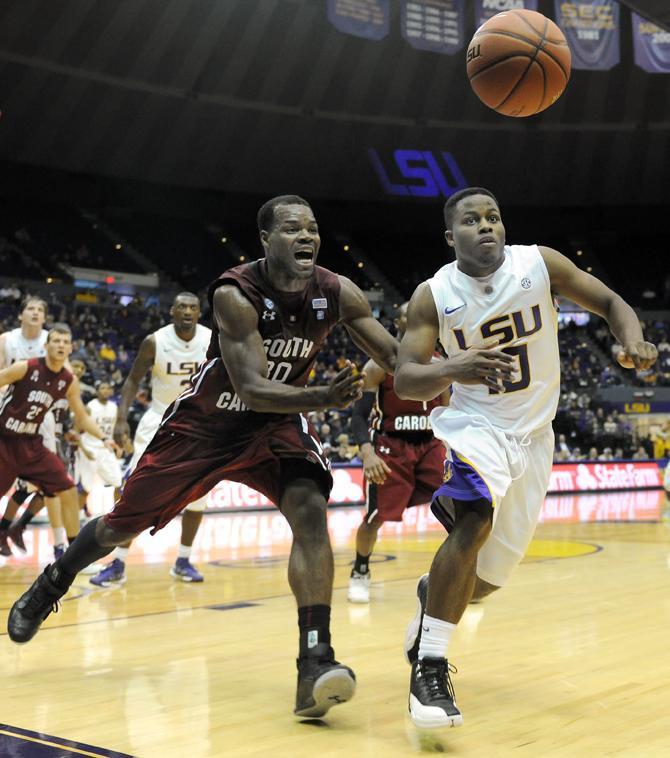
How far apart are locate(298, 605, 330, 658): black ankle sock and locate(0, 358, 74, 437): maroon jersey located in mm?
4455

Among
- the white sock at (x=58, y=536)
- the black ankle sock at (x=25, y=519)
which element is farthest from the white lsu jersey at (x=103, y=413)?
the white sock at (x=58, y=536)

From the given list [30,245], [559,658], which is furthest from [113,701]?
[30,245]

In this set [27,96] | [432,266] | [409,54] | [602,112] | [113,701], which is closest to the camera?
[113,701]

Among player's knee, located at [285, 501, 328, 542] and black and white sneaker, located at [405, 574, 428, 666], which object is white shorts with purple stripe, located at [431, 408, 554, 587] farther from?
player's knee, located at [285, 501, 328, 542]

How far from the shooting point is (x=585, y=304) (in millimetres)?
3824

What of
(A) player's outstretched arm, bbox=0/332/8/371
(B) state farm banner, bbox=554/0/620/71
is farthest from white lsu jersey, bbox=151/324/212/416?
(B) state farm banner, bbox=554/0/620/71

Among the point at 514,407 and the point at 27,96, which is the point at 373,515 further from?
the point at 27,96

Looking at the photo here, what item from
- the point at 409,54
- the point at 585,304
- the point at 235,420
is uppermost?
the point at 409,54

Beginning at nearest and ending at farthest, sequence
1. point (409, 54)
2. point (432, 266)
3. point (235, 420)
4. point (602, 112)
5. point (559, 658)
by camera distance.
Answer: point (235, 420)
point (559, 658)
point (409, 54)
point (602, 112)
point (432, 266)

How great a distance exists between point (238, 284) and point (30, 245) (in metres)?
26.7

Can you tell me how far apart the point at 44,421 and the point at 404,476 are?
320cm

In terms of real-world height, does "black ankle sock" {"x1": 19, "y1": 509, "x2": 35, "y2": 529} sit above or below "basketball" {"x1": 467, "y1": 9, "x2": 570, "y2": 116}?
below

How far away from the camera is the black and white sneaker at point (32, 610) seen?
4.32 m

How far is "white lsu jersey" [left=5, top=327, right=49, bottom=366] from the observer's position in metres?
8.37
